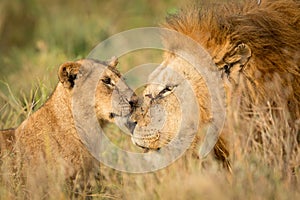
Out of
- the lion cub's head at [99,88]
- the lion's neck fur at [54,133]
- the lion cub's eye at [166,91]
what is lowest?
the lion's neck fur at [54,133]

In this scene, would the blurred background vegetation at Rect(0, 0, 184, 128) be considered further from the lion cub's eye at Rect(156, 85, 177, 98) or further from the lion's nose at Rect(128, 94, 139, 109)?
the lion cub's eye at Rect(156, 85, 177, 98)

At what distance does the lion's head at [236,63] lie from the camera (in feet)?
16.7

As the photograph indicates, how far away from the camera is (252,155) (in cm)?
512

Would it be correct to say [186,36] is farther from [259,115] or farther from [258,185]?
[258,185]

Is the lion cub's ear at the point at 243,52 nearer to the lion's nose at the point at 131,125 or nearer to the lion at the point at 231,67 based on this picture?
the lion at the point at 231,67

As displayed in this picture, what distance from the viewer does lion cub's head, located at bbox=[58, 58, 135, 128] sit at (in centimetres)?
583

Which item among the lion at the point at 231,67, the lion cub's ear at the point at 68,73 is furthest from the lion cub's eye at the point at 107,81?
the lion at the point at 231,67

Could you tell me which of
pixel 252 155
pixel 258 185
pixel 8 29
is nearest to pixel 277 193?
pixel 258 185

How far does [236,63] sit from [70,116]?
1432 millimetres

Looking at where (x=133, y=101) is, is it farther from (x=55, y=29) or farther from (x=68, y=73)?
(x=55, y=29)

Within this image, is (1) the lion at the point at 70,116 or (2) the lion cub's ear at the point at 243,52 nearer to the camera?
(2) the lion cub's ear at the point at 243,52

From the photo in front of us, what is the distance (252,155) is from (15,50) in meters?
7.80

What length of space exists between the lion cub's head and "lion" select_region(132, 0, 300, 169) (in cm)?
39

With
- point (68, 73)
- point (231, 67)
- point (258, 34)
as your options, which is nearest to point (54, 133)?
point (68, 73)
